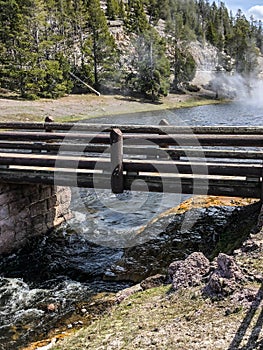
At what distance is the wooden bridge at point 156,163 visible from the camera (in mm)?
9250

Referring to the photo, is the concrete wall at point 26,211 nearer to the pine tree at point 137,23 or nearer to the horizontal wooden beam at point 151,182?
the horizontal wooden beam at point 151,182

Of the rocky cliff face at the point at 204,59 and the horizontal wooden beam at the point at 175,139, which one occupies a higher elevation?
the rocky cliff face at the point at 204,59

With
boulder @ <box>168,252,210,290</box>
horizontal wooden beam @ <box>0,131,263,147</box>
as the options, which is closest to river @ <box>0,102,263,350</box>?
boulder @ <box>168,252,210,290</box>

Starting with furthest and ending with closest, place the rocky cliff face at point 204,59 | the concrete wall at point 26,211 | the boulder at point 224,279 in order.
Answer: the rocky cliff face at point 204,59, the concrete wall at point 26,211, the boulder at point 224,279

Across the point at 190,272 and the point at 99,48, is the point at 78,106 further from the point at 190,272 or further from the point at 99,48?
the point at 190,272

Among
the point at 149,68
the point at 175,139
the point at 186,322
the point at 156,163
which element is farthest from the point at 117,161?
the point at 149,68

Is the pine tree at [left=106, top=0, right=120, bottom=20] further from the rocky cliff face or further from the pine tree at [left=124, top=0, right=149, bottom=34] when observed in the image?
the rocky cliff face

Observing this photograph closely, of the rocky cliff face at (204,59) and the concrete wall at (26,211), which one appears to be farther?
the rocky cliff face at (204,59)

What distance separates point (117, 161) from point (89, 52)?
70969 mm

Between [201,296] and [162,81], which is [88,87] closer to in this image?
[162,81]

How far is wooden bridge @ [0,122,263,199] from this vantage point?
9250mm

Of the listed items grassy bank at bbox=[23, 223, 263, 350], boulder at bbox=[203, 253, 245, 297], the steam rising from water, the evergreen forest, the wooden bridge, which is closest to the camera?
grassy bank at bbox=[23, 223, 263, 350]

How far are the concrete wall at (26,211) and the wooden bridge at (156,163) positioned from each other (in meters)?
0.77

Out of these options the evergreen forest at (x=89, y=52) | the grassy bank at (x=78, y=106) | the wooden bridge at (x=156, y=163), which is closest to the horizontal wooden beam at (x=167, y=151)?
the wooden bridge at (x=156, y=163)
